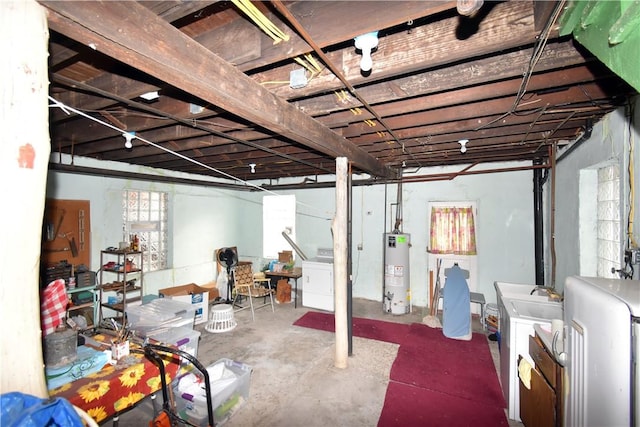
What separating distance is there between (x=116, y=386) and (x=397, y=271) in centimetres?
448

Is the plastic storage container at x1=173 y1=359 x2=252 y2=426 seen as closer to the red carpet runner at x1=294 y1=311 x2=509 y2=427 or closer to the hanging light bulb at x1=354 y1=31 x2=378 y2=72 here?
the red carpet runner at x1=294 y1=311 x2=509 y2=427

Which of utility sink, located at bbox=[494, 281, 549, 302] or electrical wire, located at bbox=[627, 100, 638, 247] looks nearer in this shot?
electrical wire, located at bbox=[627, 100, 638, 247]

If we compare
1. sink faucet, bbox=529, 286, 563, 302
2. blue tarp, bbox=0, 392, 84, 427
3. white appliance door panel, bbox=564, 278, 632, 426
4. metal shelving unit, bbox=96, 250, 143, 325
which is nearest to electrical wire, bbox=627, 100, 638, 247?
white appliance door panel, bbox=564, 278, 632, 426

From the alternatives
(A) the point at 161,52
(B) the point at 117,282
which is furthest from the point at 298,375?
(B) the point at 117,282

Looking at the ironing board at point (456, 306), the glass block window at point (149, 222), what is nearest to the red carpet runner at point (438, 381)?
the ironing board at point (456, 306)

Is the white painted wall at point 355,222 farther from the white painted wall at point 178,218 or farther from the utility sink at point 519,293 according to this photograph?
the utility sink at point 519,293

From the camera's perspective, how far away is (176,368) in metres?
2.09

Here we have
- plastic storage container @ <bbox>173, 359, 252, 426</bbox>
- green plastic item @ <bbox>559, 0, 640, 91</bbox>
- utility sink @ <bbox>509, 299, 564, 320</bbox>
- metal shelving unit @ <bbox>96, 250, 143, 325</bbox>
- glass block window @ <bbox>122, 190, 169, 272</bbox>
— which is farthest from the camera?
glass block window @ <bbox>122, 190, 169, 272</bbox>

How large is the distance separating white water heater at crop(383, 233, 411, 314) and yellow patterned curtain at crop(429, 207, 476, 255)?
66 centimetres

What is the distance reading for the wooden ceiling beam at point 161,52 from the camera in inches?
43.4

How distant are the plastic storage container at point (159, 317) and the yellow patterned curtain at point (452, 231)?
4453 millimetres

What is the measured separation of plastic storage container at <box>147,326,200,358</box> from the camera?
9.12 feet

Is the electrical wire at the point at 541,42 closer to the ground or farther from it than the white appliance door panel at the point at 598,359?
farther from it

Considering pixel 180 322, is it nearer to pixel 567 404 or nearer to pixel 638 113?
pixel 567 404
